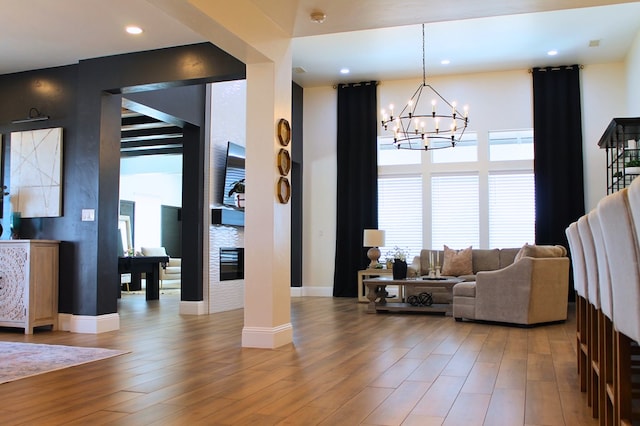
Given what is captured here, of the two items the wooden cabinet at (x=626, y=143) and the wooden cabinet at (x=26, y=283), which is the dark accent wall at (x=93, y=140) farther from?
the wooden cabinet at (x=626, y=143)

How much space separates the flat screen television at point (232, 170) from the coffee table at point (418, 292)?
2.26 metres

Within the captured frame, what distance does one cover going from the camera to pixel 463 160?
986 cm

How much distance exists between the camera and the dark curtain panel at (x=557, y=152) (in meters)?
9.11

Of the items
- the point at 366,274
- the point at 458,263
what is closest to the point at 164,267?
the point at 366,274

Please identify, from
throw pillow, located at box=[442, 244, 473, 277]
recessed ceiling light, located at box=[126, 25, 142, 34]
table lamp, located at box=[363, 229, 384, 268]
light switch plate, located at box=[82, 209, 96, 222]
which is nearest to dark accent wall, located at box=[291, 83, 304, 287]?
table lamp, located at box=[363, 229, 384, 268]

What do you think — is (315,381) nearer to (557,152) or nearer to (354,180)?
(354,180)

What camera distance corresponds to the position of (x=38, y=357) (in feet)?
14.3

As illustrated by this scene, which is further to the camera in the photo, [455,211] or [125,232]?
[125,232]

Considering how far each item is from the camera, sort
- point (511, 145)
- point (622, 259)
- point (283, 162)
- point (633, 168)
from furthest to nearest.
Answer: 1. point (511, 145)
2. point (633, 168)
3. point (283, 162)
4. point (622, 259)

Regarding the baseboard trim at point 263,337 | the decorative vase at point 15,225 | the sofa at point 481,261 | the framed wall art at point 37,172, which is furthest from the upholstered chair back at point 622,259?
the sofa at point 481,261

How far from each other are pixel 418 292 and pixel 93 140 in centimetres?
483

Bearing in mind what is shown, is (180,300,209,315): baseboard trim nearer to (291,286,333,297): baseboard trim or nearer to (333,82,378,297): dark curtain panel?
(291,286,333,297): baseboard trim

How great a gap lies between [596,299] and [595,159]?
7.63 m

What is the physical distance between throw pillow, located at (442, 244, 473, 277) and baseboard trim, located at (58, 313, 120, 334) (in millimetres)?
4983
